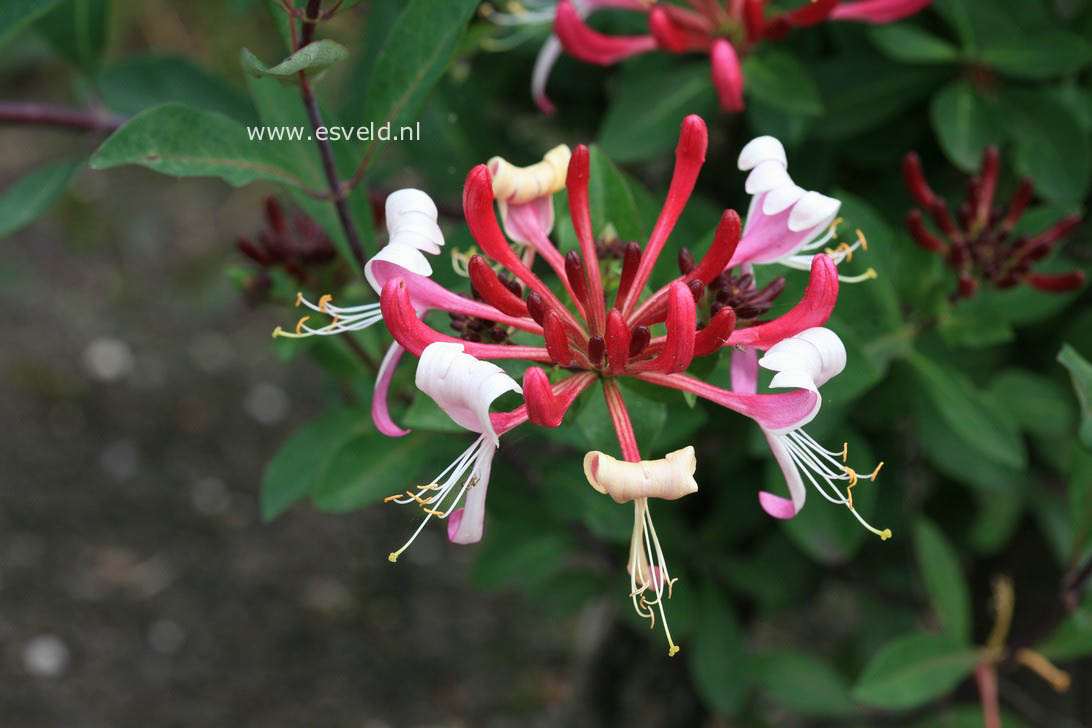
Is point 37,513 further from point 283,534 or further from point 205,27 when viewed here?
point 205,27

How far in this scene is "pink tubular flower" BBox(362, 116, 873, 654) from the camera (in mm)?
587

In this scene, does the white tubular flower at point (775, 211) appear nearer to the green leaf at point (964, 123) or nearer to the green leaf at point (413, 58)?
the green leaf at point (413, 58)

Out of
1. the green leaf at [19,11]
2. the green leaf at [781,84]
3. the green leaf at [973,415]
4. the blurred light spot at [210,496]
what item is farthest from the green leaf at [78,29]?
the blurred light spot at [210,496]

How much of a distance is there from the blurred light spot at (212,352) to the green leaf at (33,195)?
1.24 metres

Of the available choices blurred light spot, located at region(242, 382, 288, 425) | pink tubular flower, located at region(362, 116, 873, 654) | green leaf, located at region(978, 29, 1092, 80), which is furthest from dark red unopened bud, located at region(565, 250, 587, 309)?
blurred light spot, located at region(242, 382, 288, 425)

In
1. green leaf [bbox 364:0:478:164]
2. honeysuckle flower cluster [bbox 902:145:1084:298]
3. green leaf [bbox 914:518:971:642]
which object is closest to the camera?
green leaf [bbox 364:0:478:164]

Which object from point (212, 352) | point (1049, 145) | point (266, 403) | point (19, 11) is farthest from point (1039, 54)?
point (212, 352)

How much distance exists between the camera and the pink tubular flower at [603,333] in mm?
587

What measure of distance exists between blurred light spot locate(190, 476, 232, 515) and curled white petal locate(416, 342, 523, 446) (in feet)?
5.33

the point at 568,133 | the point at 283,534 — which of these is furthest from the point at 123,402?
the point at 568,133

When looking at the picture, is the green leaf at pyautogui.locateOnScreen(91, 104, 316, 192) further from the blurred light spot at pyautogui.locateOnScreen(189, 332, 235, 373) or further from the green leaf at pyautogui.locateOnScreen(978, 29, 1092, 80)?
the blurred light spot at pyautogui.locateOnScreen(189, 332, 235, 373)

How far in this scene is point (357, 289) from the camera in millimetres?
971

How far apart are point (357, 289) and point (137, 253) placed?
1933mm

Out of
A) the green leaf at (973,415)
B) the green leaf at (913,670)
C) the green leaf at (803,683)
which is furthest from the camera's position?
the green leaf at (803,683)
